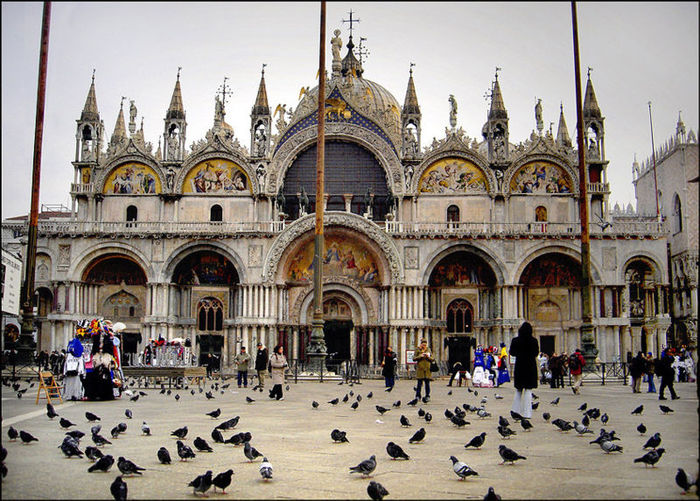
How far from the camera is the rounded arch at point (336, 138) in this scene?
44312 mm

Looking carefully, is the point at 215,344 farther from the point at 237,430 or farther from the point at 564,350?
the point at 237,430

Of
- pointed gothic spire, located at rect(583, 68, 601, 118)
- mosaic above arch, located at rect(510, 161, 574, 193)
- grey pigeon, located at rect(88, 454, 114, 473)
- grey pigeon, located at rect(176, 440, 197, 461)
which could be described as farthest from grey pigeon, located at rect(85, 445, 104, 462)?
pointed gothic spire, located at rect(583, 68, 601, 118)

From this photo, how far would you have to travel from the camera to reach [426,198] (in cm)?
4441

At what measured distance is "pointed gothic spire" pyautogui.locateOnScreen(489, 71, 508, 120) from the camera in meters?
45.4

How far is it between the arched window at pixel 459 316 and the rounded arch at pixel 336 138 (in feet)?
25.5

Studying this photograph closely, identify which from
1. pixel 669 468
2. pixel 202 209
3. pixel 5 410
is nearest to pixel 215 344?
pixel 202 209

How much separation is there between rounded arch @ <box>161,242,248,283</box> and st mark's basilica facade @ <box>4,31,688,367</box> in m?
0.08

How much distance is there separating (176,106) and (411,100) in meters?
13.9

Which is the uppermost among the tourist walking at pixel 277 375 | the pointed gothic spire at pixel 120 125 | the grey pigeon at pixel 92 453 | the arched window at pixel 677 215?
the pointed gothic spire at pixel 120 125

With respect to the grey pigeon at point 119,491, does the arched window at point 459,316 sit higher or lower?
higher

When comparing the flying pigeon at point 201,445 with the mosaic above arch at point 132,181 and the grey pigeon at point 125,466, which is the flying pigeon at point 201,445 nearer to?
the grey pigeon at point 125,466

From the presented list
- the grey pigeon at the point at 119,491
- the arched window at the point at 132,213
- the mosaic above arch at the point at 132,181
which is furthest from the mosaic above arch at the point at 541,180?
the grey pigeon at the point at 119,491

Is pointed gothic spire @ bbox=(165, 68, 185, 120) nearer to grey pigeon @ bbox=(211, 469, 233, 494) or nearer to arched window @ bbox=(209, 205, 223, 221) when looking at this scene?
arched window @ bbox=(209, 205, 223, 221)

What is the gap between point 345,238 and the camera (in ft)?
141
